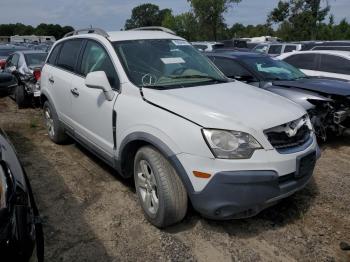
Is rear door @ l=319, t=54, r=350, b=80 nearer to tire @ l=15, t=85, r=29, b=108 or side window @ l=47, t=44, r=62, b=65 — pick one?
side window @ l=47, t=44, r=62, b=65

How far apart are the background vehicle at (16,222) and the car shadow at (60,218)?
965 millimetres

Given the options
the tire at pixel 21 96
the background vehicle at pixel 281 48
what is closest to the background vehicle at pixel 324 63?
the tire at pixel 21 96

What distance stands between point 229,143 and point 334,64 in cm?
689

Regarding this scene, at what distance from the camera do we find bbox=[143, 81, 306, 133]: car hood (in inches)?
124

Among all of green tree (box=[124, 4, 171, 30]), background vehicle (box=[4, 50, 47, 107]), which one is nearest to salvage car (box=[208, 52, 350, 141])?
background vehicle (box=[4, 50, 47, 107])

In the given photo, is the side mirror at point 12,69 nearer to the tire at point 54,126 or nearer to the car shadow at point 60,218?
the tire at point 54,126

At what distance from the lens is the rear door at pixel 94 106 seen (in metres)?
4.04

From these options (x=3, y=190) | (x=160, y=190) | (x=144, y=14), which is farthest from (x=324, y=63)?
(x=144, y=14)

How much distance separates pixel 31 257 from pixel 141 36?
309cm

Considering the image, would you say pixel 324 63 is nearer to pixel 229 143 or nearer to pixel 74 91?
pixel 74 91

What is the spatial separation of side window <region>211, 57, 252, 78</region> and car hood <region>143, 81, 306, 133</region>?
2.89 metres

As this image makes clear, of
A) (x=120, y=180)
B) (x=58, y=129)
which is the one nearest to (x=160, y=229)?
(x=120, y=180)

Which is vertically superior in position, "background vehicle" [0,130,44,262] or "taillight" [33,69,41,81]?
"taillight" [33,69,41,81]

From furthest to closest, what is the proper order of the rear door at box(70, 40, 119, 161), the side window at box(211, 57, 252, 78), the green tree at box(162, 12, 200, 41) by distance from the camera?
the green tree at box(162, 12, 200, 41)
the side window at box(211, 57, 252, 78)
the rear door at box(70, 40, 119, 161)
